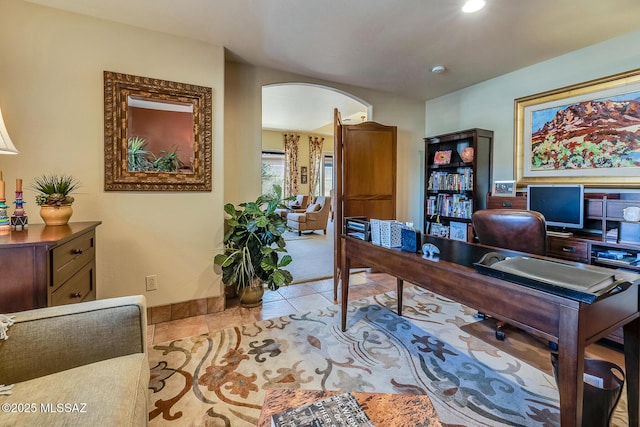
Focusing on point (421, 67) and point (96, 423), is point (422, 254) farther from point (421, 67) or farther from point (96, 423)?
point (421, 67)

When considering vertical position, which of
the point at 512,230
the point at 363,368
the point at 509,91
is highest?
the point at 509,91

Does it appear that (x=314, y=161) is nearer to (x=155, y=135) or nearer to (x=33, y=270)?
(x=155, y=135)

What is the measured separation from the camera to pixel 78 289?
171 centimetres

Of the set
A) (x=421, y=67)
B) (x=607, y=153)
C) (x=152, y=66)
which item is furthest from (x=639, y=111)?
(x=152, y=66)

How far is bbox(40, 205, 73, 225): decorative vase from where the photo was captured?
171cm

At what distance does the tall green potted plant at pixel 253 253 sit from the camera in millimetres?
2666

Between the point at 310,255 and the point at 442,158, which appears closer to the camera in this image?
the point at 442,158

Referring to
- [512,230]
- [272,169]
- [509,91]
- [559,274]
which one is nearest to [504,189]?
[509,91]

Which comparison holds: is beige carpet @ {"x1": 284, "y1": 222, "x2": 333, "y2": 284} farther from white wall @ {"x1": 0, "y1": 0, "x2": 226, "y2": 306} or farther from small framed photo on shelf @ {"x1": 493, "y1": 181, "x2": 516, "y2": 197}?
small framed photo on shelf @ {"x1": 493, "y1": 181, "x2": 516, "y2": 197}

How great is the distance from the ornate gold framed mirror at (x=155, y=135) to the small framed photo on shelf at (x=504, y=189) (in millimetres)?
3028

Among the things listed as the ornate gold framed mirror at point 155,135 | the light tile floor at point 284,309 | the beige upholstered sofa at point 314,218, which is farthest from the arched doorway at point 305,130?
the ornate gold framed mirror at point 155,135

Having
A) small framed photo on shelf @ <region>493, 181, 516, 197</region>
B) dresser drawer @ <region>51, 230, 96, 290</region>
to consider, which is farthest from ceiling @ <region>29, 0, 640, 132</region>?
dresser drawer @ <region>51, 230, 96, 290</region>

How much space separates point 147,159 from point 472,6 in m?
2.74

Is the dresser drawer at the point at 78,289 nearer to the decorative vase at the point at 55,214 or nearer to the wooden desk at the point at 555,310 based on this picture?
the decorative vase at the point at 55,214
